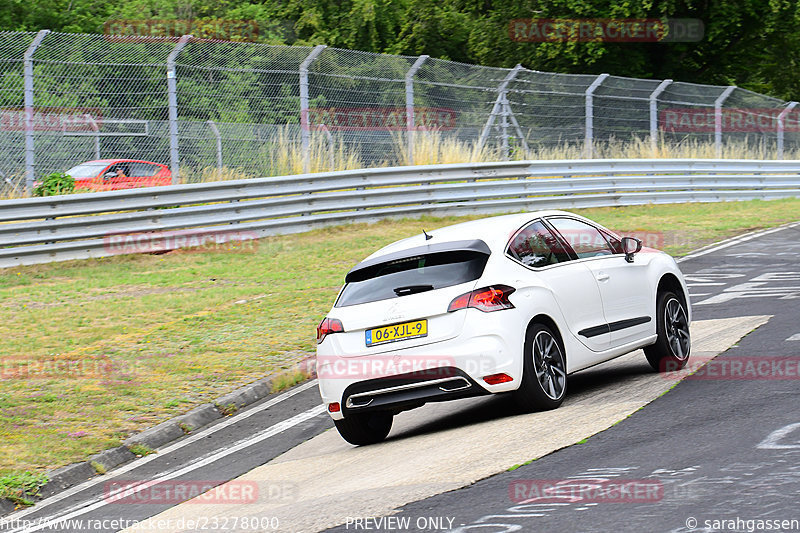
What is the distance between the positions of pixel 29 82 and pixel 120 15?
3056 centimetres

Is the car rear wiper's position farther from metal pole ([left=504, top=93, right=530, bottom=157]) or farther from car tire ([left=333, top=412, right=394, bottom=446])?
metal pole ([left=504, top=93, right=530, bottom=157])

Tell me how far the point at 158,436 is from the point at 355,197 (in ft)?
42.2

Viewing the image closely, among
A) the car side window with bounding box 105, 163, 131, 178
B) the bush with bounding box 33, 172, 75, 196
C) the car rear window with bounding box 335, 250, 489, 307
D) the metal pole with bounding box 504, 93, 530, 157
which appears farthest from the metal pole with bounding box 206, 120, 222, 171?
the car rear window with bounding box 335, 250, 489, 307

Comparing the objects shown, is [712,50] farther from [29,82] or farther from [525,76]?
[29,82]

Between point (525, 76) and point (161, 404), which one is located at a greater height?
point (525, 76)

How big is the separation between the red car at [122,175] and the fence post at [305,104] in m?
3.01

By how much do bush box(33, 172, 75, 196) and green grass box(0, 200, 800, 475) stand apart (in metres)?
1.34

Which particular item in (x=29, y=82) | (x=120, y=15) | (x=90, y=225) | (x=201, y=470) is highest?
(x=120, y=15)

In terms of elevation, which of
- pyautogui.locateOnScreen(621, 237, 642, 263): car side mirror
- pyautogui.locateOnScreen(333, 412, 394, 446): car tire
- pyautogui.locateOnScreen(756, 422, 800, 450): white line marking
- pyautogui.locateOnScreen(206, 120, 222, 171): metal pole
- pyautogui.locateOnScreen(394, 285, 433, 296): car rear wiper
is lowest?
pyautogui.locateOnScreen(333, 412, 394, 446): car tire

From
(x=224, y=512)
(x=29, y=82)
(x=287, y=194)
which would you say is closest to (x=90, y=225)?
(x=29, y=82)

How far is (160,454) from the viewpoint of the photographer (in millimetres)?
8688

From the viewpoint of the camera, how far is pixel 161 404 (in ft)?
31.9

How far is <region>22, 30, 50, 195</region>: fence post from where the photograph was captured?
56.5ft

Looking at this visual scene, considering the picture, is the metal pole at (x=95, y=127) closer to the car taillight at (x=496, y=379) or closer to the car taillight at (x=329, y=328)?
the car taillight at (x=329, y=328)
